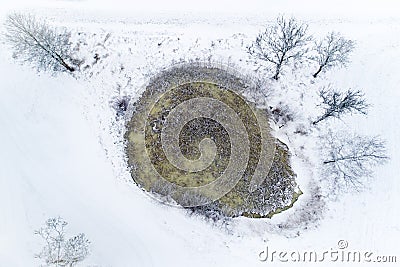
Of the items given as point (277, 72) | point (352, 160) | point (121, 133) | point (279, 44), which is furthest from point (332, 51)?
point (121, 133)

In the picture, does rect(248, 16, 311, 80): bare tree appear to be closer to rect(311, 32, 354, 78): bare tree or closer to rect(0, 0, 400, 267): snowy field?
rect(0, 0, 400, 267): snowy field

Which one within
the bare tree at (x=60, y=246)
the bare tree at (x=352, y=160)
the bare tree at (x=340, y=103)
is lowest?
the bare tree at (x=60, y=246)

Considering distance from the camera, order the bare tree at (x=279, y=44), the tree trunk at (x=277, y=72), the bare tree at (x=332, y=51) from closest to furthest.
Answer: the bare tree at (x=332, y=51), the bare tree at (x=279, y=44), the tree trunk at (x=277, y=72)

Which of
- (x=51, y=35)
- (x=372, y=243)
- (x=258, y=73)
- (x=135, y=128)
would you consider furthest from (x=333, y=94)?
(x=51, y=35)

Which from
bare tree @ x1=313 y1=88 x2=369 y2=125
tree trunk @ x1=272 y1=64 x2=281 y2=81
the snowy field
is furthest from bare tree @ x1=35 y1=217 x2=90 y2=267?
bare tree @ x1=313 y1=88 x2=369 y2=125

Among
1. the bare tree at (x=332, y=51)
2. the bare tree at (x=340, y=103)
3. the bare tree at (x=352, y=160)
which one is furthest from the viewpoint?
the bare tree at (x=332, y=51)

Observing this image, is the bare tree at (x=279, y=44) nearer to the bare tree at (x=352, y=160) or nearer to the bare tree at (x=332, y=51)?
the bare tree at (x=332, y=51)

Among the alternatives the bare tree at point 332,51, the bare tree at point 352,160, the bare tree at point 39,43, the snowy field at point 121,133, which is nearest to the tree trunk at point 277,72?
the snowy field at point 121,133
